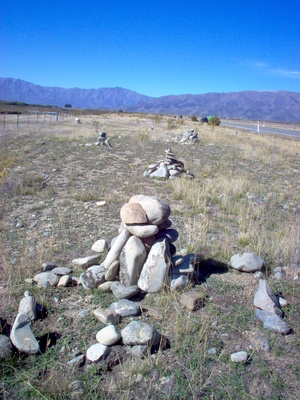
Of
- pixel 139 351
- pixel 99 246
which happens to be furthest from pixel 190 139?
pixel 139 351

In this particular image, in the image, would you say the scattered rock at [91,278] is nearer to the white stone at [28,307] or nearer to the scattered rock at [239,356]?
the white stone at [28,307]

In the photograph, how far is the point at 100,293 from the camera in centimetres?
348

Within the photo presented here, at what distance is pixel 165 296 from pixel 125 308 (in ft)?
1.49

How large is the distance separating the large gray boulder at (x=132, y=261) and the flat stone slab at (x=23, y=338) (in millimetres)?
1120

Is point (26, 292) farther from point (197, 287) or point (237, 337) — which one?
point (237, 337)

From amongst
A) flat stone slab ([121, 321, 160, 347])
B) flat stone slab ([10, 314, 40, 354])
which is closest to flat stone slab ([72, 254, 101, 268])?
flat stone slab ([10, 314, 40, 354])

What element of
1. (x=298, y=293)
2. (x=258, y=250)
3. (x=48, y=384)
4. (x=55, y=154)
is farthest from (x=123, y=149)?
(x=48, y=384)

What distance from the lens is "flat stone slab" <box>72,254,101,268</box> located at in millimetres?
3949

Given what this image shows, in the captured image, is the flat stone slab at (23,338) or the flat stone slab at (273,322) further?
the flat stone slab at (273,322)

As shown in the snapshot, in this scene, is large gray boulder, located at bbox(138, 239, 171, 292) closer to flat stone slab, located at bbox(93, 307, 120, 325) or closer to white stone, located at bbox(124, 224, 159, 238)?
white stone, located at bbox(124, 224, 159, 238)

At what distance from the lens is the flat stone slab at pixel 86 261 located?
13.0 ft

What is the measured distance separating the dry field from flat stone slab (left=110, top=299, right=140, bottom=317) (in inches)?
4.2

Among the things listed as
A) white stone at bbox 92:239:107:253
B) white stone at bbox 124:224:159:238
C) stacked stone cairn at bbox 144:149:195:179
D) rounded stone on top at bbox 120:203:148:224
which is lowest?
white stone at bbox 92:239:107:253

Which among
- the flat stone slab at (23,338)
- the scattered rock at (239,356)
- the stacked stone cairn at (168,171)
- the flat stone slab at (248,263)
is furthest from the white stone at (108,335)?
the stacked stone cairn at (168,171)
